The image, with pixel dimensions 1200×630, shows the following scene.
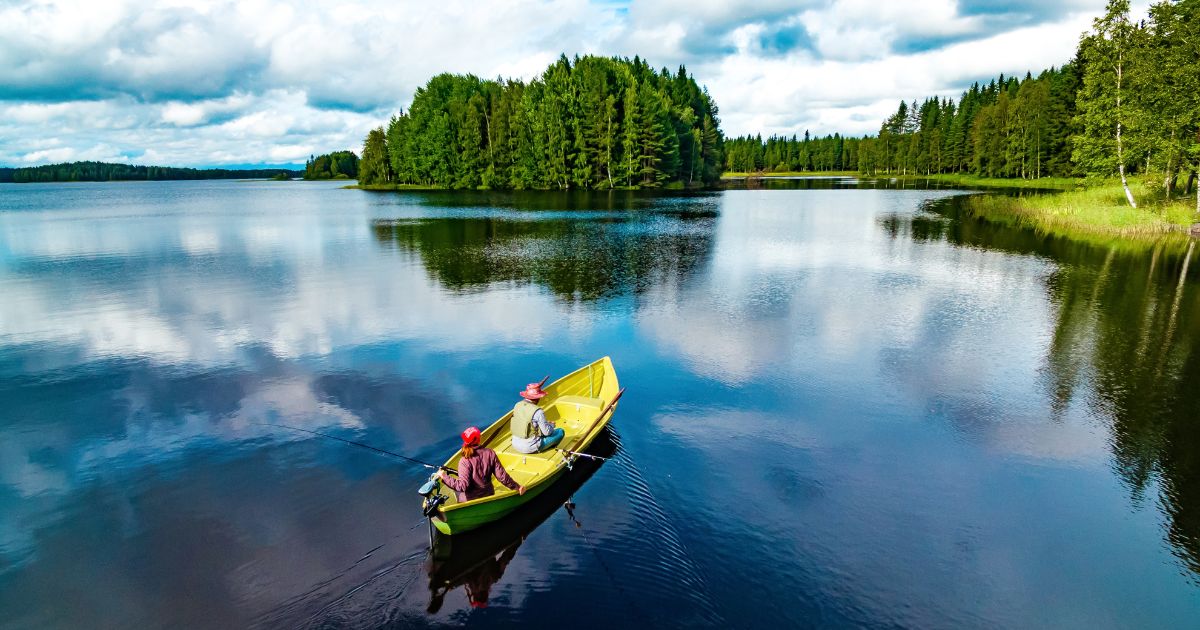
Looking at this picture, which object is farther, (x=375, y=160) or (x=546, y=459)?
(x=375, y=160)

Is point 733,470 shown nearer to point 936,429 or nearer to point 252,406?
point 936,429

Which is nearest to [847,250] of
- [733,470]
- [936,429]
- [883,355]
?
[883,355]

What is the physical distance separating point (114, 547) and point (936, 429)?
16.8 meters

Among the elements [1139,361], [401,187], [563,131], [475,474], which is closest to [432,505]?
[475,474]

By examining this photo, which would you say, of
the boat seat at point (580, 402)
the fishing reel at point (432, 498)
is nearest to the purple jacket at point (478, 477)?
the fishing reel at point (432, 498)

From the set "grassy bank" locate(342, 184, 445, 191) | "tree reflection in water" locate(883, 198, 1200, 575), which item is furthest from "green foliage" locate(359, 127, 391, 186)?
"tree reflection in water" locate(883, 198, 1200, 575)

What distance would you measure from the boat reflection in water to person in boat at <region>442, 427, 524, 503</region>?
79 centimetres

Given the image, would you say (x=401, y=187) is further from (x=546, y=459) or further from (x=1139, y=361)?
(x=1139, y=361)

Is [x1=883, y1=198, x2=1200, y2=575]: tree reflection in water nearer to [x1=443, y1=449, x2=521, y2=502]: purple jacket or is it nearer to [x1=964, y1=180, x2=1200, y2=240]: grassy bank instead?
[x1=964, y1=180, x2=1200, y2=240]: grassy bank

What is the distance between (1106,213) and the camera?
137 ft

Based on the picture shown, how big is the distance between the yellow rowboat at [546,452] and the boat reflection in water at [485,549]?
0.26 metres

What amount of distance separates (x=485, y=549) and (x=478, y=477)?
1.23 meters

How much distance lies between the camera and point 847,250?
3819cm

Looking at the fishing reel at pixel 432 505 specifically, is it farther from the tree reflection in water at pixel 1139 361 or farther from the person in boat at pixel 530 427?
the tree reflection in water at pixel 1139 361
